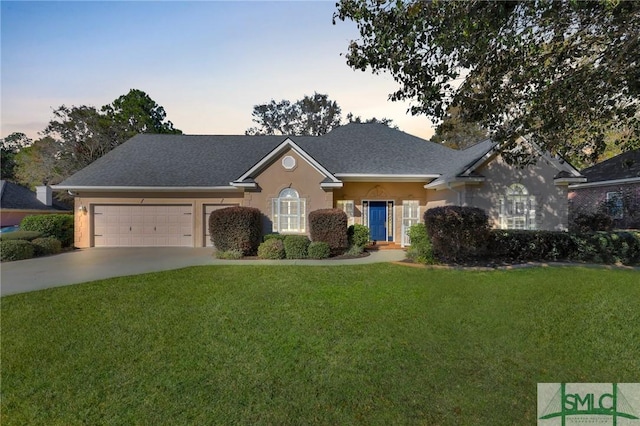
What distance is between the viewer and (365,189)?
53.4ft

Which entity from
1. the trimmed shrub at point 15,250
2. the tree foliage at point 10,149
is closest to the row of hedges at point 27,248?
the trimmed shrub at point 15,250

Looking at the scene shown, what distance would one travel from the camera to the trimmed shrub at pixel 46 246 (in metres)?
13.5

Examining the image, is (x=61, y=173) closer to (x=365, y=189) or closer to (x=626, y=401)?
(x=365, y=189)

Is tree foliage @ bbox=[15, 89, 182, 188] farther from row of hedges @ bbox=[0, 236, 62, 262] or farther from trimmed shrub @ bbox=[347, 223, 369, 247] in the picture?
trimmed shrub @ bbox=[347, 223, 369, 247]

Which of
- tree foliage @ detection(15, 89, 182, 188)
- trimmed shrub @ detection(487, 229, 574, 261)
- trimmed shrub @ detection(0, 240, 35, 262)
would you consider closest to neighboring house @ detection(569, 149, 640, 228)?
trimmed shrub @ detection(487, 229, 574, 261)

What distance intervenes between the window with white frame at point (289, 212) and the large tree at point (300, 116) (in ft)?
78.3

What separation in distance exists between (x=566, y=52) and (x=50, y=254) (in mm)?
19170

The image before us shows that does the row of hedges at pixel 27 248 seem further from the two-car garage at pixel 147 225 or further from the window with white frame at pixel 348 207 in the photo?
the window with white frame at pixel 348 207

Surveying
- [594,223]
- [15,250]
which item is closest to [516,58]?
[594,223]

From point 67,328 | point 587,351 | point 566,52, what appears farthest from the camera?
point 566,52

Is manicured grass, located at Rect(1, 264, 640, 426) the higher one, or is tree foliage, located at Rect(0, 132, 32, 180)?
tree foliage, located at Rect(0, 132, 32, 180)

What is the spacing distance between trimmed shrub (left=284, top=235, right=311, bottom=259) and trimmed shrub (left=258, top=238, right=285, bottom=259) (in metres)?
0.21

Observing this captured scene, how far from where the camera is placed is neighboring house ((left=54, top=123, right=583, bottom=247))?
43.6 ft

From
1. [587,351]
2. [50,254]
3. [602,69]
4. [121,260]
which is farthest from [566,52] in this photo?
[50,254]
